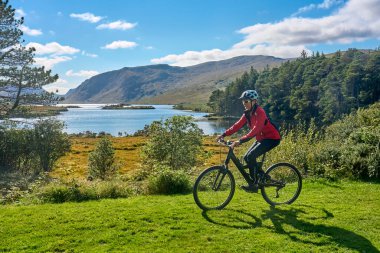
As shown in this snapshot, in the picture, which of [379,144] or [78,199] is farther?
[379,144]

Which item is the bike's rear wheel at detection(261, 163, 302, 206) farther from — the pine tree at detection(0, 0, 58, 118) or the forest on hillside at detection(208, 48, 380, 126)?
the forest on hillside at detection(208, 48, 380, 126)

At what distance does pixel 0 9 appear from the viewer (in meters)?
30.1

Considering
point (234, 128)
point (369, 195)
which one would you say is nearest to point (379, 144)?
point (369, 195)

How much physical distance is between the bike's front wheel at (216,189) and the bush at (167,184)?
2024 mm

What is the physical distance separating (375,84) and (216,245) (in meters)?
113

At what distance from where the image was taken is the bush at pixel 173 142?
27.8m

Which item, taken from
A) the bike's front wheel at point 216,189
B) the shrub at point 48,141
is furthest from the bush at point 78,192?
the shrub at point 48,141

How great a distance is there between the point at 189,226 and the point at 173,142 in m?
20.2

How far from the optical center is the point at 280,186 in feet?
31.2

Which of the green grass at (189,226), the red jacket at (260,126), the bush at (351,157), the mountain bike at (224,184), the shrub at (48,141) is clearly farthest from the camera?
the shrub at (48,141)

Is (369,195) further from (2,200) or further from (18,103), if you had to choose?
(18,103)

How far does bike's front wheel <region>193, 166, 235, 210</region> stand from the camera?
889 cm

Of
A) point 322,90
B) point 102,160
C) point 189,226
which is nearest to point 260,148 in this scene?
point 189,226

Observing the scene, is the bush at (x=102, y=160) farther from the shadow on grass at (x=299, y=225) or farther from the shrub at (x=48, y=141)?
the shadow on grass at (x=299, y=225)
